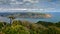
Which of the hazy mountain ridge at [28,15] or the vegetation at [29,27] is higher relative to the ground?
the hazy mountain ridge at [28,15]

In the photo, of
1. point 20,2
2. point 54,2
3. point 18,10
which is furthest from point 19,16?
point 54,2

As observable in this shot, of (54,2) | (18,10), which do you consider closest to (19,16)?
(18,10)

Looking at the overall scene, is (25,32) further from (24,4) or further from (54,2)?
(54,2)

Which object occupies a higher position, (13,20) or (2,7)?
(2,7)

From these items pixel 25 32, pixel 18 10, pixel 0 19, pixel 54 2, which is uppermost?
pixel 54 2

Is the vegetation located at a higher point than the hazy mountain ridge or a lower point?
lower

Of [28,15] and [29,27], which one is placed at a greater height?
[28,15]
